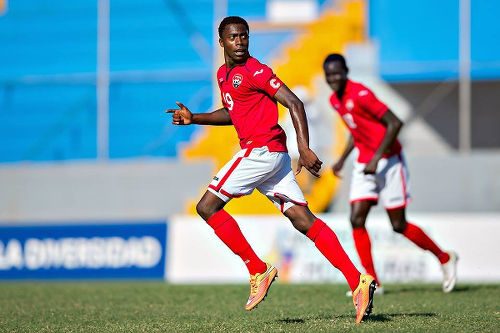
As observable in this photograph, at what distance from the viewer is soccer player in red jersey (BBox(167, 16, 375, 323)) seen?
775 cm

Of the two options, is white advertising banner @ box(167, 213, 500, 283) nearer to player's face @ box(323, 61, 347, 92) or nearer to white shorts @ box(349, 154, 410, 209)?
white shorts @ box(349, 154, 410, 209)

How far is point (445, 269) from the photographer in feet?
35.7

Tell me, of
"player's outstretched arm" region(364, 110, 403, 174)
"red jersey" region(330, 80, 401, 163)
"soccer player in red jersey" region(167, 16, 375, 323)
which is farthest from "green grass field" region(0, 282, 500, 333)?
"red jersey" region(330, 80, 401, 163)

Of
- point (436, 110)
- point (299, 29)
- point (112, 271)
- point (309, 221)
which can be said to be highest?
point (299, 29)

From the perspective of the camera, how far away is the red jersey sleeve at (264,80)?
24.9 ft

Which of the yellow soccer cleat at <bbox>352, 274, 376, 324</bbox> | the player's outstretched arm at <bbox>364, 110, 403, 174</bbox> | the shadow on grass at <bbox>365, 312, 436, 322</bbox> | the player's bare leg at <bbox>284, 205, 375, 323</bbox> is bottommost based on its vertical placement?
the shadow on grass at <bbox>365, 312, 436, 322</bbox>

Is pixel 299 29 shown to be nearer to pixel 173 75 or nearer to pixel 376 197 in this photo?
pixel 173 75

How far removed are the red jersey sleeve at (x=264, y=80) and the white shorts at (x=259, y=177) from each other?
46cm

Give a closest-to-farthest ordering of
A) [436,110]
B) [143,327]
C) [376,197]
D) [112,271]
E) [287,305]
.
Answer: [143,327]
[287,305]
[376,197]
[112,271]
[436,110]

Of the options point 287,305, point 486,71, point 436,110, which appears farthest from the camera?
point 436,110

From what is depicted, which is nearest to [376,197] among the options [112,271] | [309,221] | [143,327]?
[309,221]

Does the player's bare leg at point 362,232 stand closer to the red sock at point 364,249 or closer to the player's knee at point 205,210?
the red sock at point 364,249

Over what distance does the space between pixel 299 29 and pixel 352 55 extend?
1.45 m

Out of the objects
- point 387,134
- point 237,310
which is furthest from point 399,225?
point 237,310
